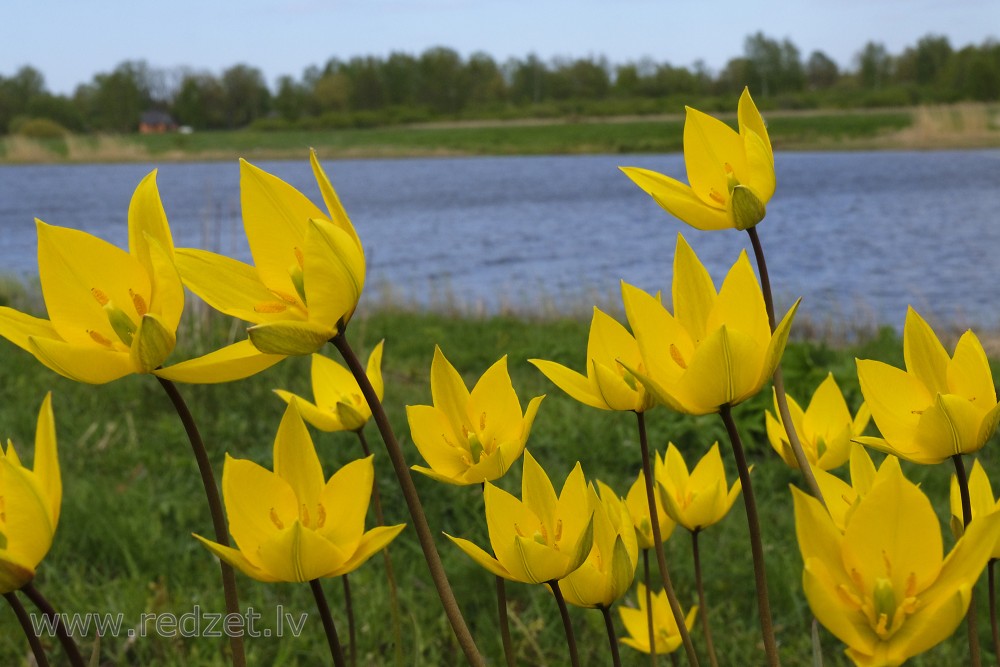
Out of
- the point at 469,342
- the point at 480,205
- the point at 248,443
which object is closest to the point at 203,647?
the point at 248,443

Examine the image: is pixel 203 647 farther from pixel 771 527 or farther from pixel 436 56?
pixel 436 56

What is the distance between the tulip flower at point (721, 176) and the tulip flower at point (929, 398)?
0.47 feet

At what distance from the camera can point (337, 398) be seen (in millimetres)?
1072

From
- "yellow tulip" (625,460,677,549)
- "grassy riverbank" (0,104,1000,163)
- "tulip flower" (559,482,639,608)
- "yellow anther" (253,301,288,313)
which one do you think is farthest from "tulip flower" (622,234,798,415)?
"grassy riverbank" (0,104,1000,163)

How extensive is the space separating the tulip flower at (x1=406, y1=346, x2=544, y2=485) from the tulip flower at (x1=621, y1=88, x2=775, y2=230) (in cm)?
19

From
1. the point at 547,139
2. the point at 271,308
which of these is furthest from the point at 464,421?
the point at 547,139

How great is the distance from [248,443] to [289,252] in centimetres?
277

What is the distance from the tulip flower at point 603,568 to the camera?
0.70 metres

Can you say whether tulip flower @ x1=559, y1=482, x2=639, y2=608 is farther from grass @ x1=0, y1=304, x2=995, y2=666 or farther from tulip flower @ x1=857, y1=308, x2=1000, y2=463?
grass @ x1=0, y1=304, x2=995, y2=666

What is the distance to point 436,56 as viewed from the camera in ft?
186

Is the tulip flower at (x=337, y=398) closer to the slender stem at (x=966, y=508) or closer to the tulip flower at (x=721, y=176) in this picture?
the tulip flower at (x=721, y=176)

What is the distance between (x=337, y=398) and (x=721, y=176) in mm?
531

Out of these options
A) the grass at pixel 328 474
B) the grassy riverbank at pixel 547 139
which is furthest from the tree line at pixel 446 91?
the grass at pixel 328 474

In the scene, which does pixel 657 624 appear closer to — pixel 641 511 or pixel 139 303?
pixel 641 511
